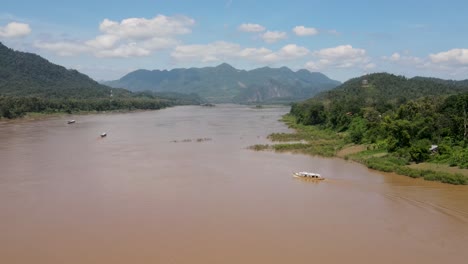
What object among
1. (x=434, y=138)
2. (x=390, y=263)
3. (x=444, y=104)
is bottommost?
(x=390, y=263)

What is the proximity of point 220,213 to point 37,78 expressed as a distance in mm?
118071

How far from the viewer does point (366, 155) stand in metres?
28.7

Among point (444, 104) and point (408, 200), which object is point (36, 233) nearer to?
point (408, 200)

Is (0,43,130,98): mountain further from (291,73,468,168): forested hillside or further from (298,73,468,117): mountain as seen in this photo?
(291,73,468,168): forested hillside

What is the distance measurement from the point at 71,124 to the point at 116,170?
1446 inches

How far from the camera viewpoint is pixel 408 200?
18.2m

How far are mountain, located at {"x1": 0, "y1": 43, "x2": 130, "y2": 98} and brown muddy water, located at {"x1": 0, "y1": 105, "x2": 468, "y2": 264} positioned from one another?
80238 mm

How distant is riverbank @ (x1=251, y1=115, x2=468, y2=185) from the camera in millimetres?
21516

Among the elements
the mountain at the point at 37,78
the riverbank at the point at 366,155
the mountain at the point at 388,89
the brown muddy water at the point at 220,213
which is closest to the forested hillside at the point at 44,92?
the mountain at the point at 37,78

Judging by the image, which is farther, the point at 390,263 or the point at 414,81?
the point at 414,81

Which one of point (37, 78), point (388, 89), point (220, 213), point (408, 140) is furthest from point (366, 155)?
point (37, 78)

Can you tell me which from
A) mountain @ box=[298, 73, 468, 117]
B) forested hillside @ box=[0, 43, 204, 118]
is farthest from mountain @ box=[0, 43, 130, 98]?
mountain @ box=[298, 73, 468, 117]

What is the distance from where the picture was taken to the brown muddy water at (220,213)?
12836 millimetres

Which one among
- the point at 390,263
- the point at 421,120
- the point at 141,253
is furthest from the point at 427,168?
the point at 141,253
